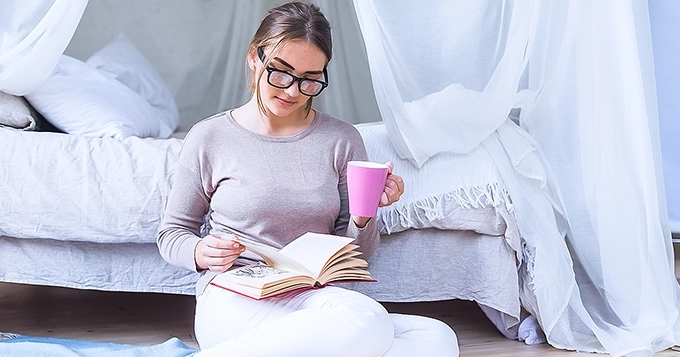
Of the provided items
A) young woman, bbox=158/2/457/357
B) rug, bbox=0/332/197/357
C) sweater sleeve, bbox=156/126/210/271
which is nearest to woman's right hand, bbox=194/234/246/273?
young woman, bbox=158/2/457/357

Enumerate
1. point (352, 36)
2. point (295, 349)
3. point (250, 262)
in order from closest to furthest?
point (295, 349) < point (250, 262) < point (352, 36)

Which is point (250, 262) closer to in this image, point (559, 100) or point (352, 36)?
point (559, 100)

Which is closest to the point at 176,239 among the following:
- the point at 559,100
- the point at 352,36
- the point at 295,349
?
the point at 295,349

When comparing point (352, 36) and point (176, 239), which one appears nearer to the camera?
point (176, 239)

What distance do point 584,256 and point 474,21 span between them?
1.88 ft

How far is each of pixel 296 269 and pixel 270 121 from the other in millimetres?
353

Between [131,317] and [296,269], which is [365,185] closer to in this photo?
[296,269]

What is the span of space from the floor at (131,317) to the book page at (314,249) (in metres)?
0.51

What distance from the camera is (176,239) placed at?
5.23 feet

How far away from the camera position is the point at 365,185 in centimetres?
145

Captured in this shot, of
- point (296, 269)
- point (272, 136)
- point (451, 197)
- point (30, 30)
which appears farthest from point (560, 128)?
point (30, 30)

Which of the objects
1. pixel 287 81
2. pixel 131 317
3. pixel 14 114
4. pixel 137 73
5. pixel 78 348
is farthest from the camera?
pixel 137 73

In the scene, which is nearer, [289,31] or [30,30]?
[289,31]

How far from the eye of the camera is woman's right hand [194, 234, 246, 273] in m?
1.47
